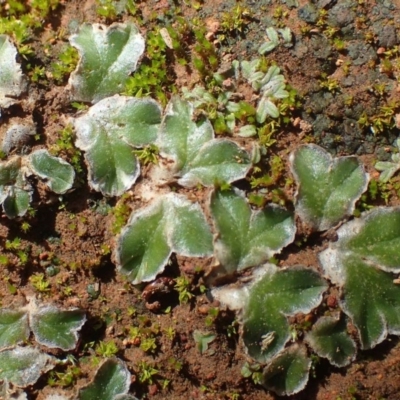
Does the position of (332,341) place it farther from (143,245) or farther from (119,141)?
(119,141)

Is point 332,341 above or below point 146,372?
below

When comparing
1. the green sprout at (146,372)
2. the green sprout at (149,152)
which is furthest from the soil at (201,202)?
the green sprout at (149,152)

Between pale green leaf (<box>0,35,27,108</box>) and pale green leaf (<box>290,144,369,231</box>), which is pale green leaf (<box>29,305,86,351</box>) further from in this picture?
pale green leaf (<box>290,144,369,231</box>)

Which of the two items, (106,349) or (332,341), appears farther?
(106,349)

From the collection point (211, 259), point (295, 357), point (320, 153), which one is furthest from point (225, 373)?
point (320, 153)

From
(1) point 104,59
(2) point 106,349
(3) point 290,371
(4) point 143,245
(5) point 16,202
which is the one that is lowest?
(3) point 290,371

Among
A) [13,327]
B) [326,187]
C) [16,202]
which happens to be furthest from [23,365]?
[326,187]

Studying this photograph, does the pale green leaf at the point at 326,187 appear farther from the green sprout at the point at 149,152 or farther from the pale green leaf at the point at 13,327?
the pale green leaf at the point at 13,327

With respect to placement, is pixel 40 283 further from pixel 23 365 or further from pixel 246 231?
pixel 246 231

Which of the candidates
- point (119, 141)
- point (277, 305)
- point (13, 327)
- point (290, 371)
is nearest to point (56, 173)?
point (119, 141)
